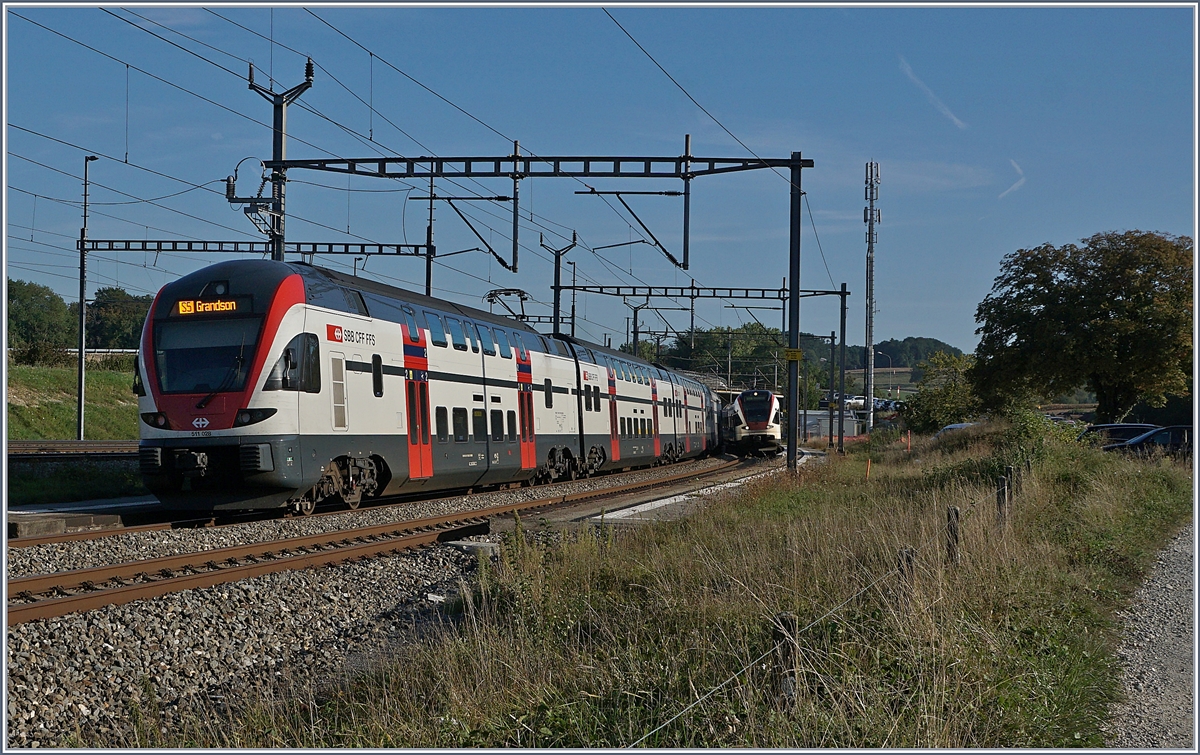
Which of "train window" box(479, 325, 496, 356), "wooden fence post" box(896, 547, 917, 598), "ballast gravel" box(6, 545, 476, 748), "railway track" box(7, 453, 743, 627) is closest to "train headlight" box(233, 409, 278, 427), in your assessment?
"railway track" box(7, 453, 743, 627)

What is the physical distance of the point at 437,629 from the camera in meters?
8.72

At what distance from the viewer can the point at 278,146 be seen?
2066 cm

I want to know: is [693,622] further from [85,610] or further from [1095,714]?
[85,610]

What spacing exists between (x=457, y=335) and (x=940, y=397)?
1470 inches

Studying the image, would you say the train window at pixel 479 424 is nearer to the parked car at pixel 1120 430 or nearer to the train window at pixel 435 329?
the train window at pixel 435 329

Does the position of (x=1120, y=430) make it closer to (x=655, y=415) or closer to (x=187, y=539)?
(x=655, y=415)

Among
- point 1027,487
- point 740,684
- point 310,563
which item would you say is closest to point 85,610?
A: point 310,563

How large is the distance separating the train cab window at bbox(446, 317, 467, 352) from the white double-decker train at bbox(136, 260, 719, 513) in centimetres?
3

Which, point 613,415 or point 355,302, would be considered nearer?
point 355,302

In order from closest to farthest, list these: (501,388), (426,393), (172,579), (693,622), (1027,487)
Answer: (693,622) → (172,579) → (1027,487) → (426,393) → (501,388)

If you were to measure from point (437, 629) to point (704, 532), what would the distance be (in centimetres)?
441

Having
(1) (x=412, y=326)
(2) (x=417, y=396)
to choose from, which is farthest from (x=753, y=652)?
(1) (x=412, y=326)

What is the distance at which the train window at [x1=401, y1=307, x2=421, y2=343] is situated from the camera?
719 inches

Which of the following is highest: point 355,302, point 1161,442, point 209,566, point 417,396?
point 355,302
